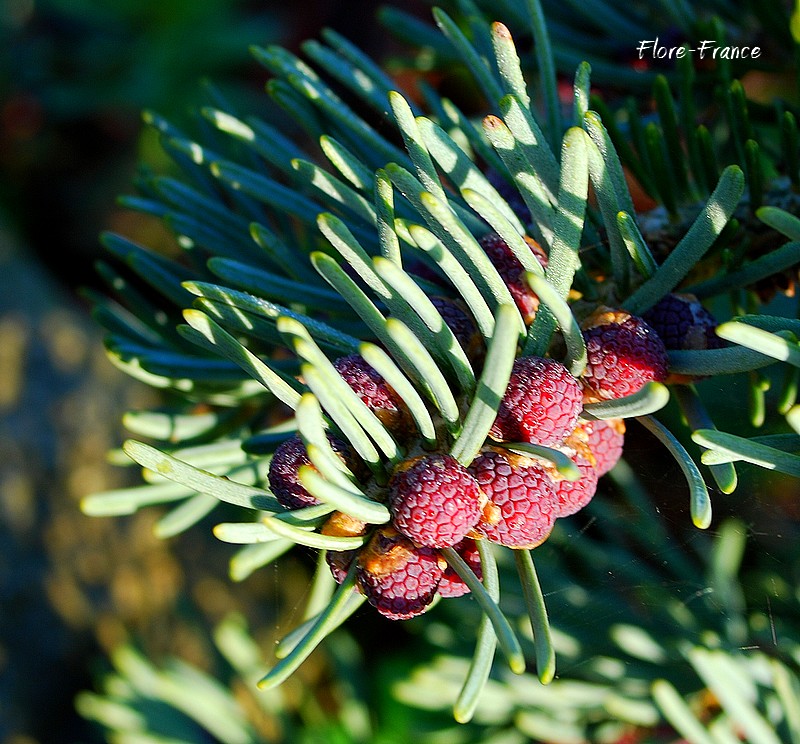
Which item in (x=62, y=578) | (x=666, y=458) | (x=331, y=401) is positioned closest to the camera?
(x=331, y=401)

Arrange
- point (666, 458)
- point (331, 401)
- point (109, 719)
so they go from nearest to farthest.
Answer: point (331, 401) < point (666, 458) < point (109, 719)

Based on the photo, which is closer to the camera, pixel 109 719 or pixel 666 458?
pixel 666 458

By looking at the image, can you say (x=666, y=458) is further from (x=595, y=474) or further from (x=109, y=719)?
(x=109, y=719)

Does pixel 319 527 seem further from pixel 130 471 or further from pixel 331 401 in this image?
pixel 130 471

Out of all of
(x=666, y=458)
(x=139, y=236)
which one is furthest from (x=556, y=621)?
(x=139, y=236)

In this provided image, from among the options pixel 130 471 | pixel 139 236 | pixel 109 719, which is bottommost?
pixel 130 471

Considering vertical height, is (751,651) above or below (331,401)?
below

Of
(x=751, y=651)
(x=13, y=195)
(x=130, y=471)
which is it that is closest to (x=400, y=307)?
(x=751, y=651)
